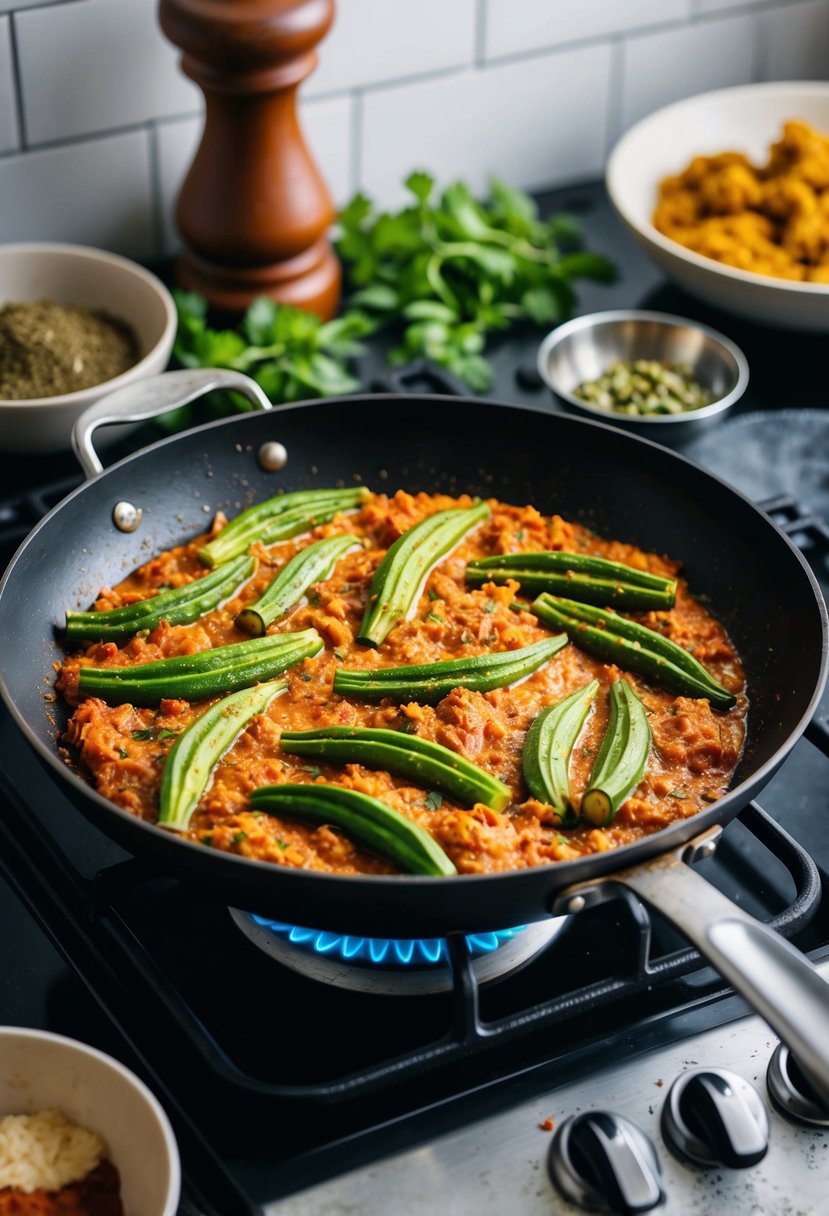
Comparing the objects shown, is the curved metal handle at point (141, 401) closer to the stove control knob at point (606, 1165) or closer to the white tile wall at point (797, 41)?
the stove control knob at point (606, 1165)

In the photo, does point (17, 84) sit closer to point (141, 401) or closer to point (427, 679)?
point (141, 401)

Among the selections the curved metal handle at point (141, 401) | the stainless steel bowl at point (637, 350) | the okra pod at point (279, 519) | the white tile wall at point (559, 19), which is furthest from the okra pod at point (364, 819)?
the white tile wall at point (559, 19)

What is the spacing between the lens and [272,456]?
2.07 m

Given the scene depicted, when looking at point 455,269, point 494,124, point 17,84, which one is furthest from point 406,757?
point 494,124

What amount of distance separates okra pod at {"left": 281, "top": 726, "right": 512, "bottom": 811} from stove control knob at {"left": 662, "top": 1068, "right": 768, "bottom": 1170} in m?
0.38

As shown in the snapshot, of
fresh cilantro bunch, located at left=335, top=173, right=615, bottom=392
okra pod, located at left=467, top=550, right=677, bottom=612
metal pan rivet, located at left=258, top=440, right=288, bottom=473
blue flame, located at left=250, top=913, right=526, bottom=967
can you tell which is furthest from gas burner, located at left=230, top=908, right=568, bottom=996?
fresh cilantro bunch, located at left=335, top=173, right=615, bottom=392

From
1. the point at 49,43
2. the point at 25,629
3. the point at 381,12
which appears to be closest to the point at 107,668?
the point at 25,629

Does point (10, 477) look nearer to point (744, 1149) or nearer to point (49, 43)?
point (49, 43)

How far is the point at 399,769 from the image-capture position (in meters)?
1.63

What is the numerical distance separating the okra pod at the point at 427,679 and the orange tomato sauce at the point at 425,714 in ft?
0.05

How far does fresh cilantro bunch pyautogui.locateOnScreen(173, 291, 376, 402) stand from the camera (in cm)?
234

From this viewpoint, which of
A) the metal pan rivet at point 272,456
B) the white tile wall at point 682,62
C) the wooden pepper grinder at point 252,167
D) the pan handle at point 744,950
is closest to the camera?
the pan handle at point 744,950

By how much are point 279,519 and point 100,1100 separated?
943 mm

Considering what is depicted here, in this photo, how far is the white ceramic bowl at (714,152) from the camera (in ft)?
8.14
